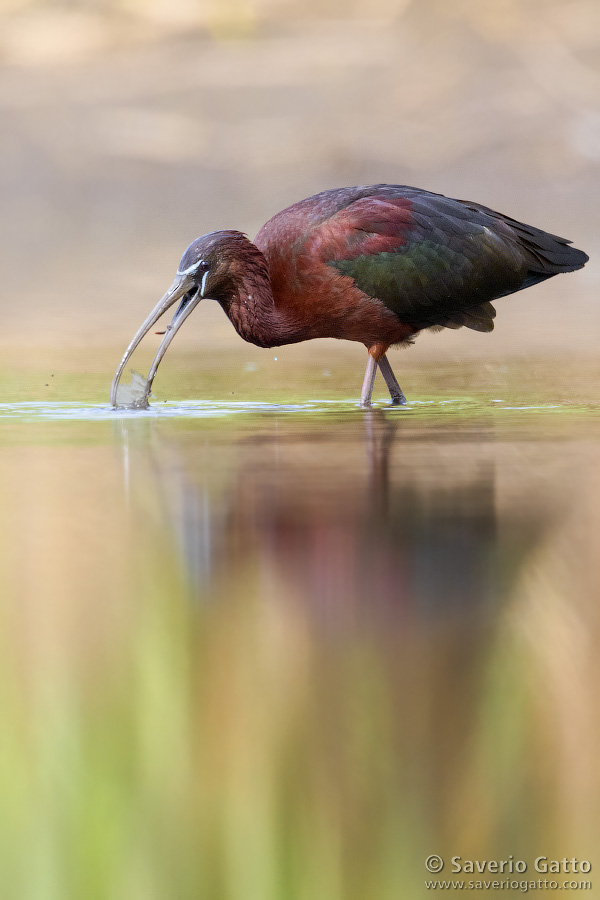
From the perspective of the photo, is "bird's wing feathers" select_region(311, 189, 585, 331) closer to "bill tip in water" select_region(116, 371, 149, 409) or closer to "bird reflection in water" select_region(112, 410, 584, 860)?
"bill tip in water" select_region(116, 371, 149, 409)

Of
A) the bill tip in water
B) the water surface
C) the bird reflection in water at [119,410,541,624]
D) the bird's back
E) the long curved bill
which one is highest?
the bird's back

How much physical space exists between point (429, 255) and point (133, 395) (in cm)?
107

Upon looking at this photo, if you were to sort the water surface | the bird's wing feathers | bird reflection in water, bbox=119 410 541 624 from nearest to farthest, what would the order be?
1. the water surface
2. bird reflection in water, bbox=119 410 541 624
3. the bird's wing feathers

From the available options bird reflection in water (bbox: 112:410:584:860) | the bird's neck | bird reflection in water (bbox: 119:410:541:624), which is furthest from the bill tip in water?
bird reflection in water (bbox: 112:410:584:860)

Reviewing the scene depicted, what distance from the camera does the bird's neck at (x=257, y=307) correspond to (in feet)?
10.9

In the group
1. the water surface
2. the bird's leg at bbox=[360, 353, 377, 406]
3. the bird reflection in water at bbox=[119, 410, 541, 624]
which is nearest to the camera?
the water surface

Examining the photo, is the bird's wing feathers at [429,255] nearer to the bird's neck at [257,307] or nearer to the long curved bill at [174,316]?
the bird's neck at [257,307]

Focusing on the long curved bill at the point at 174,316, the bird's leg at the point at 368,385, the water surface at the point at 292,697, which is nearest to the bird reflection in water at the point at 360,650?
the water surface at the point at 292,697

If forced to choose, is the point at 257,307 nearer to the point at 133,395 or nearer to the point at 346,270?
the point at 346,270

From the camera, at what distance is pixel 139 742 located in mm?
626

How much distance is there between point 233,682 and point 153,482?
3.40 ft

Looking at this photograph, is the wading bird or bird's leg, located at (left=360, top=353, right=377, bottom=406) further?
bird's leg, located at (left=360, top=353, right=377, bottom=406)

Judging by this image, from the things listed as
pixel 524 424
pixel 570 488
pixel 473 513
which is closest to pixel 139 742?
pixel 473 513

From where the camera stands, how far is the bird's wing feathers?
325 centimetres
